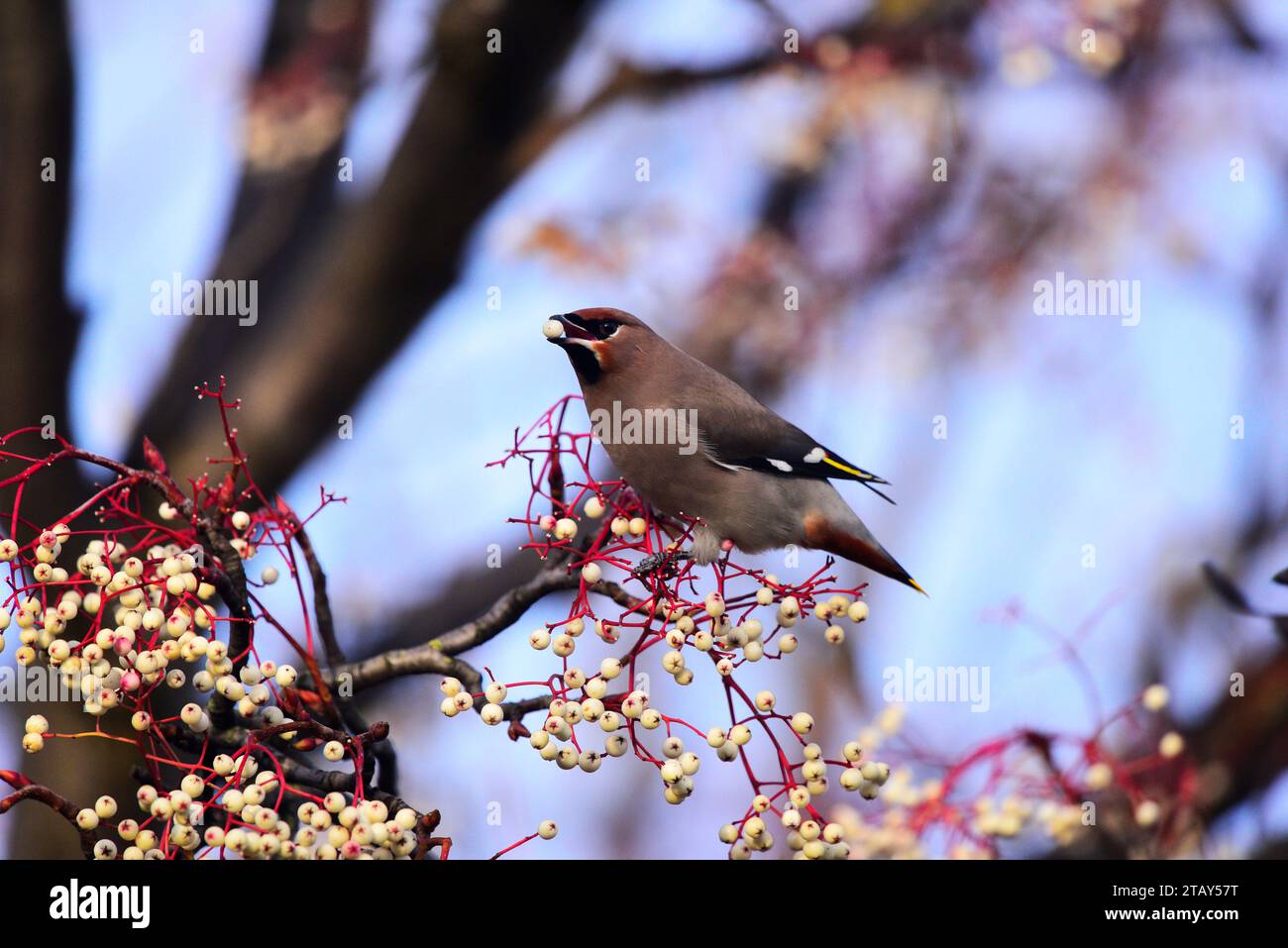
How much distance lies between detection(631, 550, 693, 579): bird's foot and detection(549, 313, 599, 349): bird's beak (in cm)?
89

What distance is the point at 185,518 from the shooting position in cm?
218

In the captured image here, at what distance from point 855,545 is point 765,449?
1.19ft

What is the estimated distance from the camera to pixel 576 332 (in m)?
3.38

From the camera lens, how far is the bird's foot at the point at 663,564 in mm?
2219

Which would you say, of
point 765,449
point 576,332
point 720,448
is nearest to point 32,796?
point 576,332

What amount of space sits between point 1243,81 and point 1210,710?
363 centimetres

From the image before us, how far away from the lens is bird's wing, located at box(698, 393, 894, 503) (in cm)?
345

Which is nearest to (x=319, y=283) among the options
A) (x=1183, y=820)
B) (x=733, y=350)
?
(x=733, y=350)

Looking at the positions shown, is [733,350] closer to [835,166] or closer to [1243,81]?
[835,166]

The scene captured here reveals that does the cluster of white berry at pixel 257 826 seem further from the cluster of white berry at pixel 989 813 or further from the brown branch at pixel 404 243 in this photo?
the brown branch at pixel 404 243

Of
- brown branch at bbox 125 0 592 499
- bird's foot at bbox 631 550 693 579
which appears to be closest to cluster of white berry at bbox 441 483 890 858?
bird's foot at bbox 631 550 693 579

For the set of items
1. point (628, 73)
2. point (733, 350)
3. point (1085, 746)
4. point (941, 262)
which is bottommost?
point (1085, 746)

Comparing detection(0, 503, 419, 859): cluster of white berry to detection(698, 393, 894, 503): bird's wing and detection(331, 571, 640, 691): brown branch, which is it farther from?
detection(698, 393, 894, 503): bird's wing

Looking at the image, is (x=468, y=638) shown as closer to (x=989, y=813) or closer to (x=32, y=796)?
(x=32, y=796)
